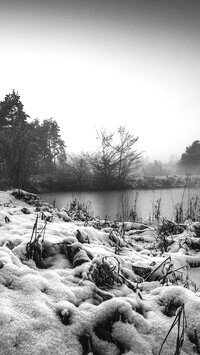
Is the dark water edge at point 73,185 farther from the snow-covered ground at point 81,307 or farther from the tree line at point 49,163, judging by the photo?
the snow-covered ground at point 81,307

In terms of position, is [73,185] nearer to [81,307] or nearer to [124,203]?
[124,203]

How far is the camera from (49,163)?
3091 centimetres

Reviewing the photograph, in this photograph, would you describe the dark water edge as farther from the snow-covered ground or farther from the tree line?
the snow-covered ground

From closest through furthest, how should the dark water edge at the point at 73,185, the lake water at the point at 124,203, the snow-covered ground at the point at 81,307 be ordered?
1. the snow-covered ground at the point at 81,307
2. the lake water at the point at 124,203
3. the dark water edge at the point at 73,185

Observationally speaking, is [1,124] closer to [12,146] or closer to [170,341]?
[12,146]

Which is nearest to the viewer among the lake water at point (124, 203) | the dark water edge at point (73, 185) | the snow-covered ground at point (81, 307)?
the snow-covered ground at point (81, 307)

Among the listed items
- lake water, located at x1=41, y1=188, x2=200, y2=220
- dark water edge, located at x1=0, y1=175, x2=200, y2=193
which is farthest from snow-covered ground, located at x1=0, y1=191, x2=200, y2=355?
dark water edge, located at x1=0, y1=175, x2=200, y2=193

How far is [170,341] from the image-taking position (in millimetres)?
1628

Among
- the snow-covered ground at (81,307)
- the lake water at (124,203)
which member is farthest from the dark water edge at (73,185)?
the snow-covered ground at (81,307)

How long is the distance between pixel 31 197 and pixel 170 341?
8.16 metres

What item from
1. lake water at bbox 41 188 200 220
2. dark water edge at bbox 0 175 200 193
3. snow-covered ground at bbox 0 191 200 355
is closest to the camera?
snow-covered ground at bbox 0 191 200 355

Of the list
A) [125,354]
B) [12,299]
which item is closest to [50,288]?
[12,299]

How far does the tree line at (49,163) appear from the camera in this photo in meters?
19.0

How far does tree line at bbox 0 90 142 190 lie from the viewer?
62.4ft
